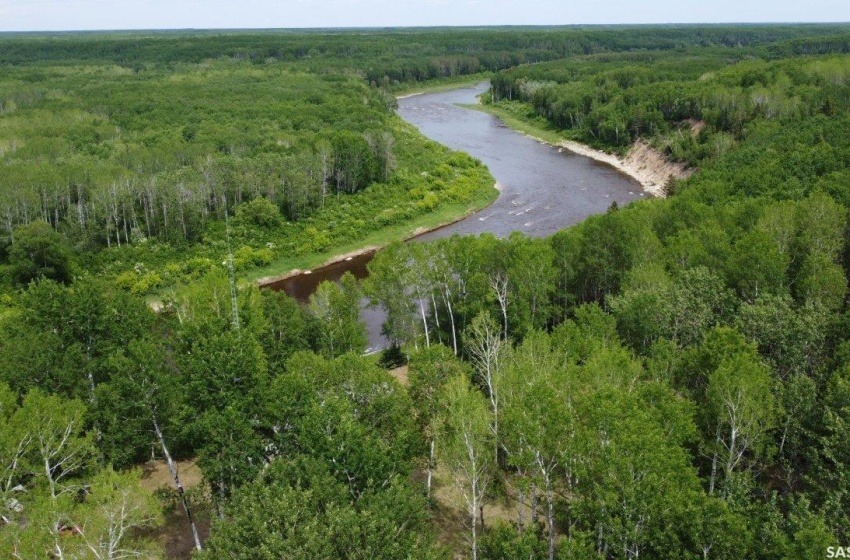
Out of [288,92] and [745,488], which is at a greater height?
[288,92]

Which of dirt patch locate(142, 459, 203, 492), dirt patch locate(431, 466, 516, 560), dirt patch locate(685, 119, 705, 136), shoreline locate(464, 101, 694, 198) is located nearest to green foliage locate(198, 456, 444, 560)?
dirt patch locate(431, 466, 516, 560)

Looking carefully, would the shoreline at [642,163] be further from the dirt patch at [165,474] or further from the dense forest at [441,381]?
the dirt patch at [165,474]

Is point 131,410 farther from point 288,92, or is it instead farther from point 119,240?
point 288,92

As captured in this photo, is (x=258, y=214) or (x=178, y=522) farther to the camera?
(x=258, y=214)

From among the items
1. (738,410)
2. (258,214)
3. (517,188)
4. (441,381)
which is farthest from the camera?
(517,188)

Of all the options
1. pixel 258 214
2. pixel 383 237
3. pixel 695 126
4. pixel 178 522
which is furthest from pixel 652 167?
pixel 178 522

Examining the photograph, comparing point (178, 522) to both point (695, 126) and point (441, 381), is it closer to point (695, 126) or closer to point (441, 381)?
point (441, 381)

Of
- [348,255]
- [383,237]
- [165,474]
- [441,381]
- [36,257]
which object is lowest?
[165,474]

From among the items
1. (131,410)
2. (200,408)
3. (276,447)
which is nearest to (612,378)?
(276,447)
